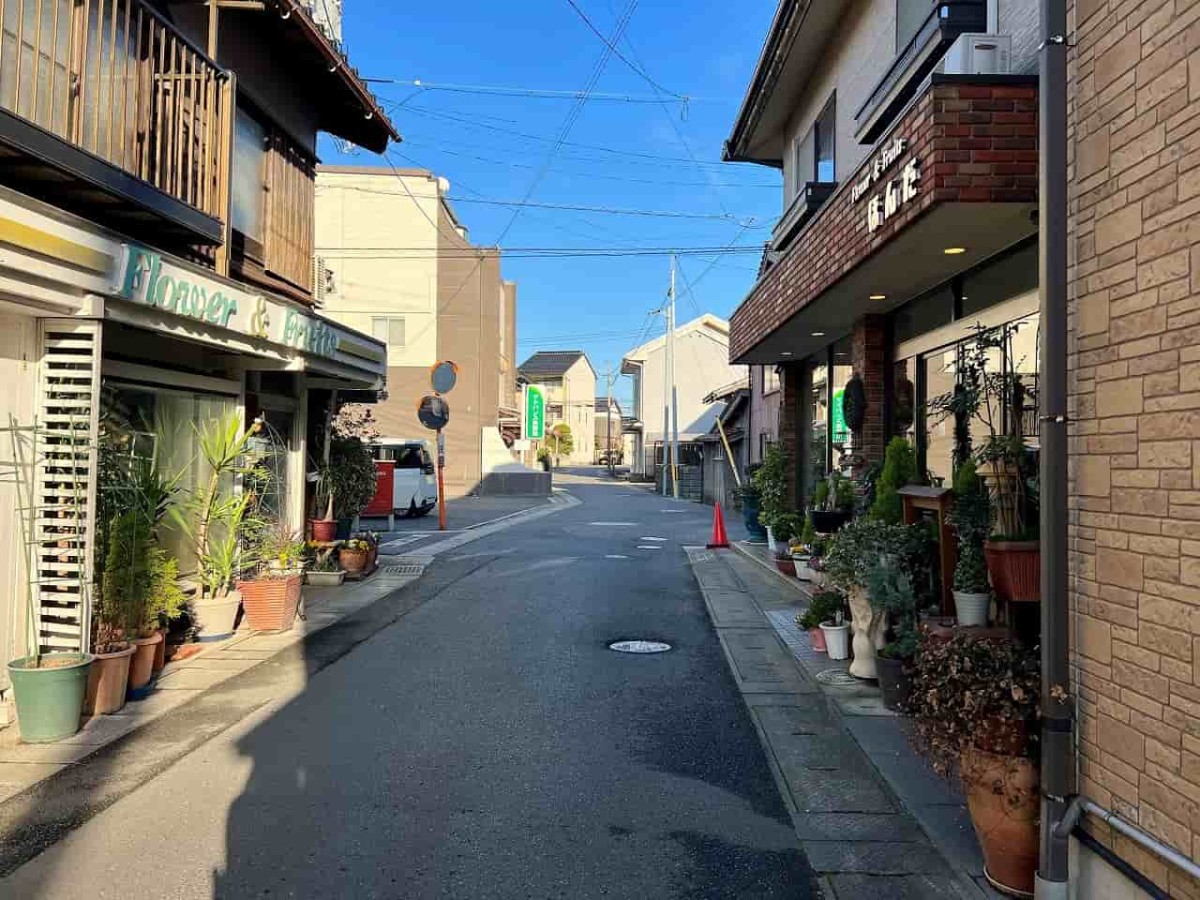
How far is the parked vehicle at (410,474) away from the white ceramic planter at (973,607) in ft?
65.9

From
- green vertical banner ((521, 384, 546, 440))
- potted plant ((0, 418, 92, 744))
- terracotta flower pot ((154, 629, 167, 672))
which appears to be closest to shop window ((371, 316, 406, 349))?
green vertical banner ((521, 384, 546, 440))

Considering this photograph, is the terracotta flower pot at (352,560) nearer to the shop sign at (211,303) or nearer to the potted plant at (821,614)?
the shop sign at (211,303)

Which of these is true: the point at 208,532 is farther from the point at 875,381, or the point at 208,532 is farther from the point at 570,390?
the point at 570,390

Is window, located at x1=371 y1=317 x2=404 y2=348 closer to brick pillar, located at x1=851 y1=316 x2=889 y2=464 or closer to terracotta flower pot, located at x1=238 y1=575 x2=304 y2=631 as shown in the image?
terracotta flower pot, located at x1=238 y1=575 x2=304 y2=631

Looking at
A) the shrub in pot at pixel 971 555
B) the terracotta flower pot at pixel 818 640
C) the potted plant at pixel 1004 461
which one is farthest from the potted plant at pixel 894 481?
the shrub in pot at pixel 971 555

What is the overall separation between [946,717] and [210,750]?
157 inches

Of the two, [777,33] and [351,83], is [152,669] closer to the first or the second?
[351,83]

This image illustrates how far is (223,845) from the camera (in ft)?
12.4

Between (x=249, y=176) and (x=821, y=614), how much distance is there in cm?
760

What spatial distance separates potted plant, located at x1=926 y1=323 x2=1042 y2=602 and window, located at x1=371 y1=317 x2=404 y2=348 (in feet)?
100

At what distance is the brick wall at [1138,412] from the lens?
8.25ft

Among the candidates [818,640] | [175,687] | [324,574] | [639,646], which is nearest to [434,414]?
[324,574]

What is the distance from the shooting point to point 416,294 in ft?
114

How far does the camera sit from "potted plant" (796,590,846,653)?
7.07 m
